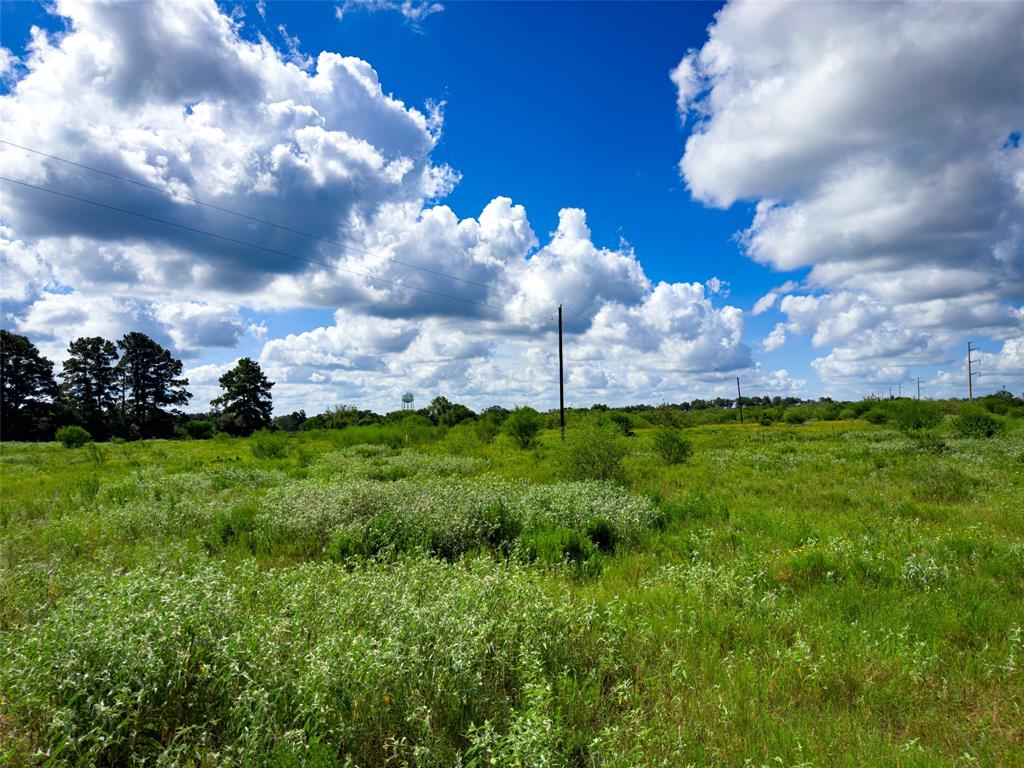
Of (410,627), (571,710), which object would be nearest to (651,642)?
(571,710)

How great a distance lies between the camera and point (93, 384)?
196 feet

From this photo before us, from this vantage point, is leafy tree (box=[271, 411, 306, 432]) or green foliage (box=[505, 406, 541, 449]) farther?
leafy tree (box=[271, 411, 306, 432])

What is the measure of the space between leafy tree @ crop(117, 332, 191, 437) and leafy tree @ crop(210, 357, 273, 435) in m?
9.73

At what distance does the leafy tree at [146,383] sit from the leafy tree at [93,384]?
1.26 metres

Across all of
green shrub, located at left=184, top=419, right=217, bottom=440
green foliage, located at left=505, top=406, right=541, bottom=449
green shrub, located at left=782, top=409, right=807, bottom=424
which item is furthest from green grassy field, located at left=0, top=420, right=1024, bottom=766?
green shrub, located at left=782, top=409, right=807, bottom=424

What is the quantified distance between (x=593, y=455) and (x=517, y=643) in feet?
45.2

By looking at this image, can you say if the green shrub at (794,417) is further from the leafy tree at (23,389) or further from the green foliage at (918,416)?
the leafy tree at (23,389)

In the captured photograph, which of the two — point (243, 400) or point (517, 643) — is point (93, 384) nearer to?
point (243, 400)

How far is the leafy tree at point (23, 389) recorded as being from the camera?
50.8 m

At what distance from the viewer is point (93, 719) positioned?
127 inches

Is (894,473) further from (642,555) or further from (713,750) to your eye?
(713,750)

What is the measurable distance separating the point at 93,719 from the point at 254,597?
2.60m

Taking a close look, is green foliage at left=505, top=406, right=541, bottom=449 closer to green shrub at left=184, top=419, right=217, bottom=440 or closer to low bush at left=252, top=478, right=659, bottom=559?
low bush at left=252, top=478, right=659, bottom=559

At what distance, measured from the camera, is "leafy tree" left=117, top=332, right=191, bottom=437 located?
61656mm
